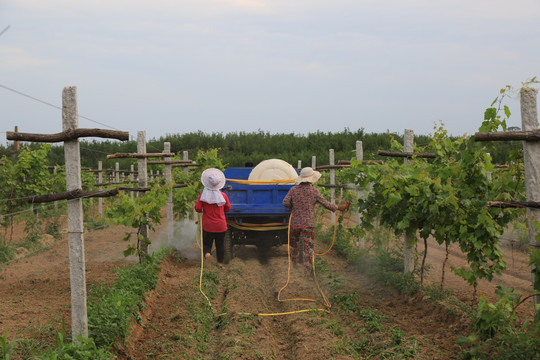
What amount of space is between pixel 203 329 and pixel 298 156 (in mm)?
34176

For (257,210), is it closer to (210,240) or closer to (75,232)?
(210,240)

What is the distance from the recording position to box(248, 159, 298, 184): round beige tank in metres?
12.3

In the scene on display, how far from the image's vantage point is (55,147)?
5031cm

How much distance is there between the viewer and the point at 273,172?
1235 cm

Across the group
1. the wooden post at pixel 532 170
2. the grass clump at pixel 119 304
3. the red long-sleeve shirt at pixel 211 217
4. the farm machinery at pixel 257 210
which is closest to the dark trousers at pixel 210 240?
the red long-sleeve shirt at pixel 211 217

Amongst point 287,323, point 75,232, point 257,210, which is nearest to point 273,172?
point 257,210

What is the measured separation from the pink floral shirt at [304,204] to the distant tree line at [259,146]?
2869cm

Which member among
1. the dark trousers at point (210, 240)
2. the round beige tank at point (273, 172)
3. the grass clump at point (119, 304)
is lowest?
the grass clump at point (119, 304)

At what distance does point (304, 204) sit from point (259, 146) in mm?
37552

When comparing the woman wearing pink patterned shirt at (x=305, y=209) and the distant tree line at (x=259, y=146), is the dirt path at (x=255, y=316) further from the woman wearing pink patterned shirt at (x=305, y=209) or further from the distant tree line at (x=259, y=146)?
the distant tree line at (x=259, y=146)

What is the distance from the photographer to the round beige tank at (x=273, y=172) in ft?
40.4

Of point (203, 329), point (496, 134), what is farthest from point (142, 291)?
point (496, 134)

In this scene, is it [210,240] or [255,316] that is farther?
[210,240]

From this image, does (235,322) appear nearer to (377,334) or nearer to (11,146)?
(377,334)
